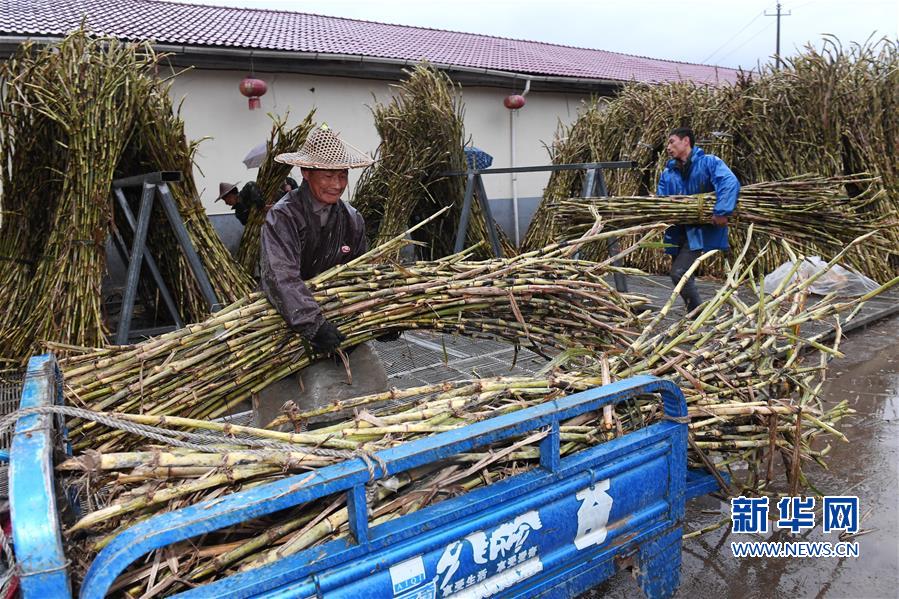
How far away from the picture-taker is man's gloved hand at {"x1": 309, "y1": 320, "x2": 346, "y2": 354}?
2602mm

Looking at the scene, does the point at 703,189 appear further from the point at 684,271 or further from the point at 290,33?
the point at 290,33

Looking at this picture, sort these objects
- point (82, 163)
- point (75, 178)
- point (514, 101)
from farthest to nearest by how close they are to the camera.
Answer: point (514, 101), point (75, 178), point (82, 163)

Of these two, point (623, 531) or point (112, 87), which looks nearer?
point (623, 531)

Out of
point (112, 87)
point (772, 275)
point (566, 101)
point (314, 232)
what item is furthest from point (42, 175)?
point (566, 101)

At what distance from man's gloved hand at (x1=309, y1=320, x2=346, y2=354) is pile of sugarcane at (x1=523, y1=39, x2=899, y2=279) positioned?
544 centimetres

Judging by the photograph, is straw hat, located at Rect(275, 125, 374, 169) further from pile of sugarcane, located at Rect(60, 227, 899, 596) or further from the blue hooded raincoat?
the blue hooded raincoat

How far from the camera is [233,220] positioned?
8477mm

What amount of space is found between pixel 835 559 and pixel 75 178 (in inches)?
190

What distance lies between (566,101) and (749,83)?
14.8ft

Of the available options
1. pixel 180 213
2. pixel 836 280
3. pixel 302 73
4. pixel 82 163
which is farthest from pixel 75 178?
pixel 836 280

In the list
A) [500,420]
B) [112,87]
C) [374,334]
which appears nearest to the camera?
[500,420]

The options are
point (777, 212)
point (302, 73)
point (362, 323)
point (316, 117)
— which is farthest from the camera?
point (316, 117)

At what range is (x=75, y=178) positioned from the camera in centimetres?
432

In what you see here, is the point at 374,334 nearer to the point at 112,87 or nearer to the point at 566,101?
the point at 112,87
